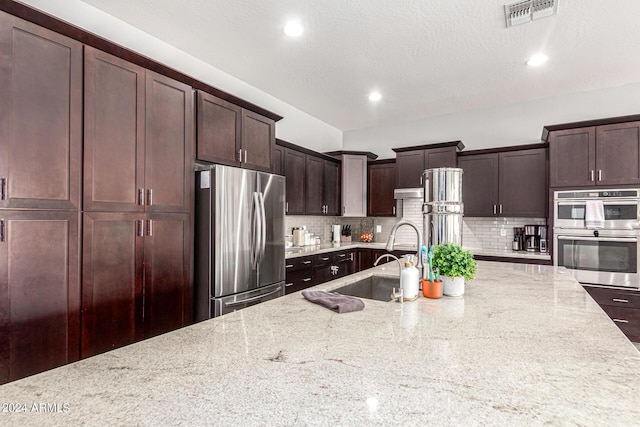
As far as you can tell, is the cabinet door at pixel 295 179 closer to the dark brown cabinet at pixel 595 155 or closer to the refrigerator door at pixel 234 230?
the refrigerator door at pixel 234 230

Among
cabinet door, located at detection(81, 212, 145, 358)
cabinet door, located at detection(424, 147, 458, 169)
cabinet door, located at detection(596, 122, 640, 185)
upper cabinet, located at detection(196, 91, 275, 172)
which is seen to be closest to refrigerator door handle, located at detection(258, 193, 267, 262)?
upper cabinet, located at detection(196, 91, 275, 172)

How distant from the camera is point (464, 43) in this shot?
300cm

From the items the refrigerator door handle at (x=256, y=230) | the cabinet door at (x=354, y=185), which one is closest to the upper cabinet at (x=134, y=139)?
the refrigerator door handle at (x=256, y=230)

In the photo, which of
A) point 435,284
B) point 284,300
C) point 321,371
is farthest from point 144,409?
point 435,284

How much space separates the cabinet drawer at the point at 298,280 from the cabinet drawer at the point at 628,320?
10.5 feet

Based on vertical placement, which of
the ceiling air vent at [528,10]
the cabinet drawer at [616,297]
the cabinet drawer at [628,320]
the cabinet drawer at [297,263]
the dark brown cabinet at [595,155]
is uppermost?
the ceiling air vent at [528,10]

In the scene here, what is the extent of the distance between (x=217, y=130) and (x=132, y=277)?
1.40 metres

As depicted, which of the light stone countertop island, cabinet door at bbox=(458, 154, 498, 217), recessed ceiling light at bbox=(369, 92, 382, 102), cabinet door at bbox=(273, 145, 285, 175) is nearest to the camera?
the light stone countertop island

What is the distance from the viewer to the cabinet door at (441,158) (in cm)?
469

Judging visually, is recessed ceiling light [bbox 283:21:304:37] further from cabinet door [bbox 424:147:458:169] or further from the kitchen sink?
cabinet door [bbox 424:147:458:169]

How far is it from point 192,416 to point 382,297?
5.81ft

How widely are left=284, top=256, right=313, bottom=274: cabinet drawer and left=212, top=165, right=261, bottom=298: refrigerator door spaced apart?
0.69 m

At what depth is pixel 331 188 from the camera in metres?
5.26

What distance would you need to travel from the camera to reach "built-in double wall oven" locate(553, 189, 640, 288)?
351 cm
